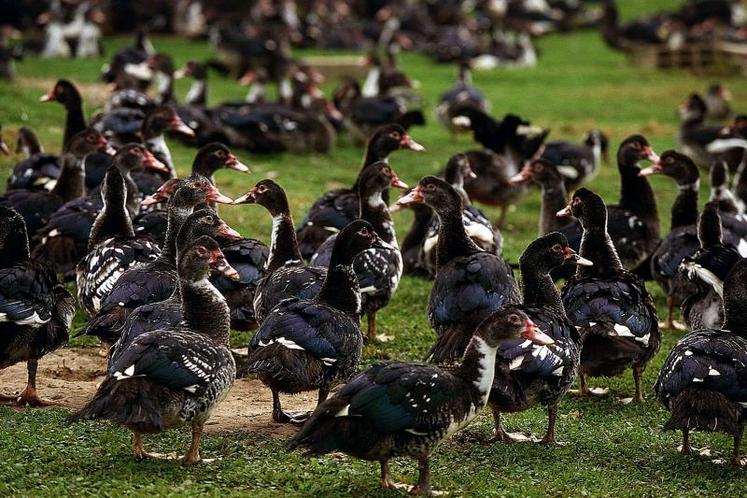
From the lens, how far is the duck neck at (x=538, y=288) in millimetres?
9367

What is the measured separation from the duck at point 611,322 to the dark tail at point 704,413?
52.1 inches

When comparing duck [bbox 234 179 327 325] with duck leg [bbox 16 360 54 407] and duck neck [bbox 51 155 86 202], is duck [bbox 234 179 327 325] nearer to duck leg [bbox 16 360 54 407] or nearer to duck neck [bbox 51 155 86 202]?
duck leg [bbox 16 360 54 407]

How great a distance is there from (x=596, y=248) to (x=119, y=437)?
4.37 metres

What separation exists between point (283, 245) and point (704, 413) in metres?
4.16

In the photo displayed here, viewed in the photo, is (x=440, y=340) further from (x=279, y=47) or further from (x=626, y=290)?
(x=279, y=47)

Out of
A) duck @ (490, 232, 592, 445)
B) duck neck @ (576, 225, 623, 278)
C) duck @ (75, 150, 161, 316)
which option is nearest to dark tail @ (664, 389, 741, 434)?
duck @ (490, 232, 592, 445)

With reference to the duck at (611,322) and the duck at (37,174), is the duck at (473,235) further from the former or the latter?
the duck at (37,174)

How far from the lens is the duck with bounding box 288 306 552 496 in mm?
7191

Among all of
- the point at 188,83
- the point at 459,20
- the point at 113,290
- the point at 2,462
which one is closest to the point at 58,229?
the point at 113,290

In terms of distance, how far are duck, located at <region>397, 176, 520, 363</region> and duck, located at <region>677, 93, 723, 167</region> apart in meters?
10.7

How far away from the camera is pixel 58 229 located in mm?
11812

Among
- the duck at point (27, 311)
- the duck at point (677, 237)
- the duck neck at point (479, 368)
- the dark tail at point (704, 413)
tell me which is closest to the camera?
the duck neck at point (479, 368)

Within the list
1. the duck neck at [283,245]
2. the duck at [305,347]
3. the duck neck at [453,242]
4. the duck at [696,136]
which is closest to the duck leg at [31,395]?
the duck at [305,347]

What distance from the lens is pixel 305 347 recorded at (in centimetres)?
843
